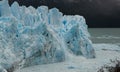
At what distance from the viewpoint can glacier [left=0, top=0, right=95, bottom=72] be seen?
49.7 feet

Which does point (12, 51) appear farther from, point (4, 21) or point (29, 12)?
point (29, 12)

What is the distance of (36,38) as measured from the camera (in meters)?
16.7

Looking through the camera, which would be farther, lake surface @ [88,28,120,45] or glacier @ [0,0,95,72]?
lake surface @ [88,28,120,45]

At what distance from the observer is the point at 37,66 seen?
16.1 metres

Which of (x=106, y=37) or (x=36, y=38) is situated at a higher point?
(x=36, y=38)

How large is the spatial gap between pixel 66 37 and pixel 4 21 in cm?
464

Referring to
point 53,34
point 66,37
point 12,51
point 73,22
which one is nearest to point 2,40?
point 12,51

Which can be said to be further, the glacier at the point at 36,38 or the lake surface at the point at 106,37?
the lake surface at the point at 106,37

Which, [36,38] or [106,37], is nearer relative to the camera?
[36,38]

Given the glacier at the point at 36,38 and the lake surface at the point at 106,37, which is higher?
the glacier at the point at 36,38

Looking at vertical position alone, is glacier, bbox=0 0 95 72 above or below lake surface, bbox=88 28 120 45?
above

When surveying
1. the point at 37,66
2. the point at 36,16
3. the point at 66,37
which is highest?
the point at 36,16

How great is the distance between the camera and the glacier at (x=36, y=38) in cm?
1516

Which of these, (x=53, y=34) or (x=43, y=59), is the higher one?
(x=53, y=34)
